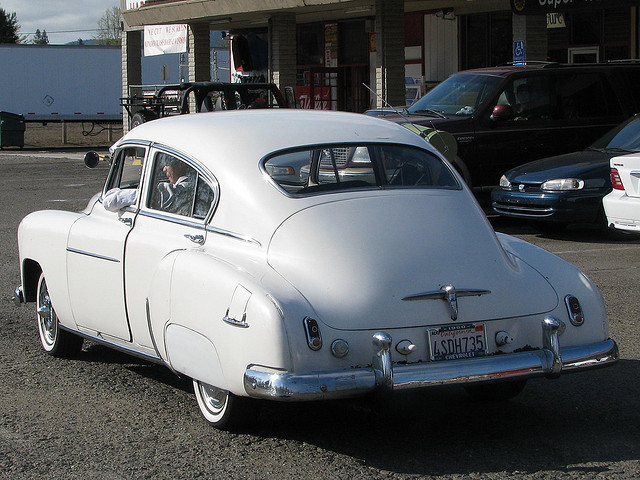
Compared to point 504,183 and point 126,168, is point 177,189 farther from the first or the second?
point 504,183

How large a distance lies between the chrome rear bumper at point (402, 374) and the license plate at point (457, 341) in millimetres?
69

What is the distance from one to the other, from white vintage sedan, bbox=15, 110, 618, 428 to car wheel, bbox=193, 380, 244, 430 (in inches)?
0.4

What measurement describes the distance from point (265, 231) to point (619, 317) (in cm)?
384

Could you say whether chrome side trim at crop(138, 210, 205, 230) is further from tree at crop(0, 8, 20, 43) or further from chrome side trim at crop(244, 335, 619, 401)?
tree at crop(0, 8, 20, 43)

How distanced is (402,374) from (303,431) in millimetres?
868

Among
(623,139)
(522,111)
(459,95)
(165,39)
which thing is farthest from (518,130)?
(165,39)

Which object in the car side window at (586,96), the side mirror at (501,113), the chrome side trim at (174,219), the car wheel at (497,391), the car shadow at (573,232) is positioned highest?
the car side window at (586,96)

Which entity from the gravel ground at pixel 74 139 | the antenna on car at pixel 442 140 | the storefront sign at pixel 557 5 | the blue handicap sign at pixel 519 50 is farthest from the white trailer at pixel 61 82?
the antenna on car at pixel 442 140

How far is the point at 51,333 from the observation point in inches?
283

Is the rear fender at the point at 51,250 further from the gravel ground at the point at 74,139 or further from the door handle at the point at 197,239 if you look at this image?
the gravel ground at the point at 74,139

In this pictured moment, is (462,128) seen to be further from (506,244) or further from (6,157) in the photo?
(6,157)

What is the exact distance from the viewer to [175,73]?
4647cm

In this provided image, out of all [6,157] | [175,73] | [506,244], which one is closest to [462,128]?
[506,244]

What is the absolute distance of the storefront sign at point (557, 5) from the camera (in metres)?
17.6
